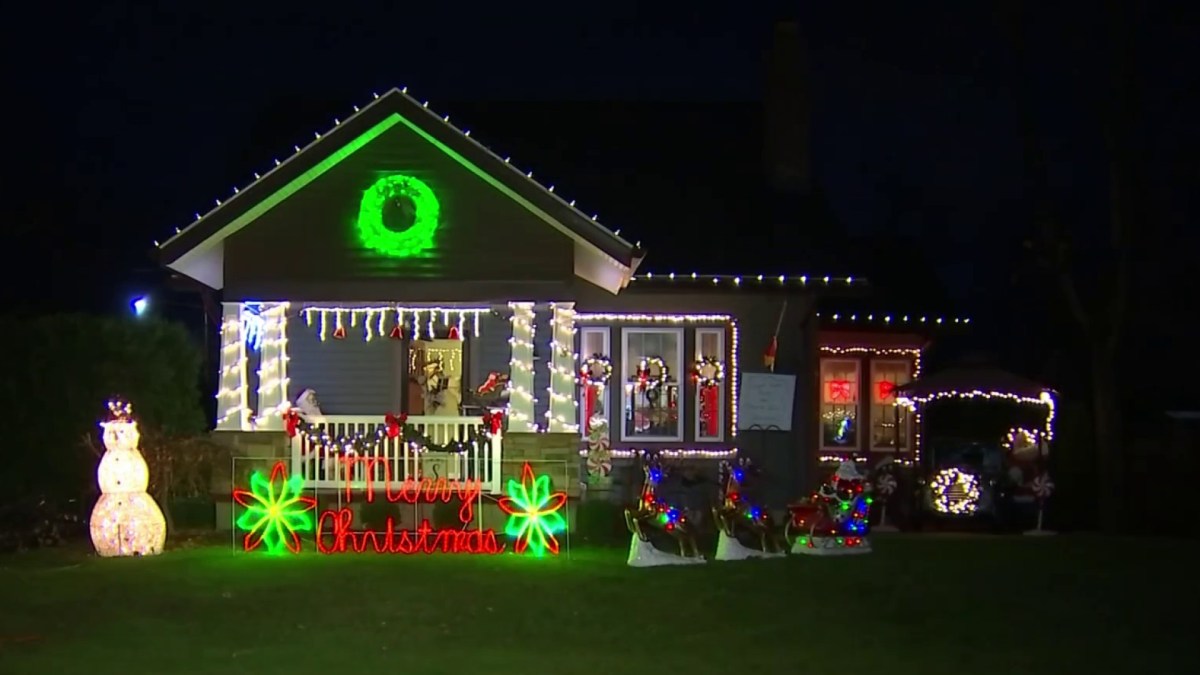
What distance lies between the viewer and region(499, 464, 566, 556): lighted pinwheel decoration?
54.1ft

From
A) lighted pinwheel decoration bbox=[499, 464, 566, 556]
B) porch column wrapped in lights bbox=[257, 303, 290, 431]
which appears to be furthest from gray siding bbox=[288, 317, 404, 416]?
lighted pinwheel decoration bbox=[499, 464, 566, 556]

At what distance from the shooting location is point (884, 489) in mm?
20219

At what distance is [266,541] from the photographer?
53.9 ft

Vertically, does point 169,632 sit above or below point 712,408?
below

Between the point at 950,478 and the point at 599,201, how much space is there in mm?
6398

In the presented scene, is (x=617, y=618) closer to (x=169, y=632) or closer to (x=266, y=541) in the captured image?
(x=169, y=632)

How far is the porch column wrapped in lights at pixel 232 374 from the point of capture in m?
18.2

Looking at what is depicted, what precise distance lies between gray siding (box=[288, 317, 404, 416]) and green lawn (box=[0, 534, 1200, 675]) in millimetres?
5796

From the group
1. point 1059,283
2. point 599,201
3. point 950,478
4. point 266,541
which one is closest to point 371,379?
point 599,201

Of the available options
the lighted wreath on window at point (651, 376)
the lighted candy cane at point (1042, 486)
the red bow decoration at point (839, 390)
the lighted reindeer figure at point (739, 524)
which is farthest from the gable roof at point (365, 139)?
the red bow decoration at point (839, 390)

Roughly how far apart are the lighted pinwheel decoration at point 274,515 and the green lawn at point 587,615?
0.56 metres

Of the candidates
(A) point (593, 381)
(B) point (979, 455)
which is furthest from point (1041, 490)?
(A) point (593, 381)

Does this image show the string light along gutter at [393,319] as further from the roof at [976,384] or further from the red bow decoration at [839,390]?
the red bow decoration at [839,390]

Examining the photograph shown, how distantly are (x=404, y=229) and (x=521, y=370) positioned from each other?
7.20ft
